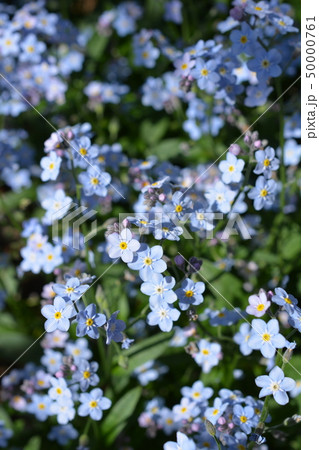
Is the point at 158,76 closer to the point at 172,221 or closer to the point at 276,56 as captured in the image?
the point at 276,56

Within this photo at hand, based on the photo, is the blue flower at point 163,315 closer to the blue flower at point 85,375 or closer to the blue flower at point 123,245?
the blue flower at point 123,245

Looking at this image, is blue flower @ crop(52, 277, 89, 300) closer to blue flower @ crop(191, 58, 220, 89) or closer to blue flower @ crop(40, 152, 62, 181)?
blue flower @ crop(40, 152, 62, 181)

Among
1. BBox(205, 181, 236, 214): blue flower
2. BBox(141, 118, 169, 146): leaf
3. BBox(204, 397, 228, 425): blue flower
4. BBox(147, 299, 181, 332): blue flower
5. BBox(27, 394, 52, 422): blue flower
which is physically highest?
BBox(205, 181, 236, 214): blue flower

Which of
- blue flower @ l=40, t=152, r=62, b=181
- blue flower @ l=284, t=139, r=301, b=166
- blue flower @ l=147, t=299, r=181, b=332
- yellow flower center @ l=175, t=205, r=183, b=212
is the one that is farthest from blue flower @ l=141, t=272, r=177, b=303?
blue flower @ l=284, t=139, r=301, b=166

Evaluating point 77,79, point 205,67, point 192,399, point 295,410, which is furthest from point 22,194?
point 295,410

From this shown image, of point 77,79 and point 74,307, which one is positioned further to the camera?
point 77,79

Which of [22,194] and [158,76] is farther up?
[158,76]

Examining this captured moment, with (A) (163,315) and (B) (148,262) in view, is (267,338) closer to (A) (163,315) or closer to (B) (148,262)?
(A) (163,315)
